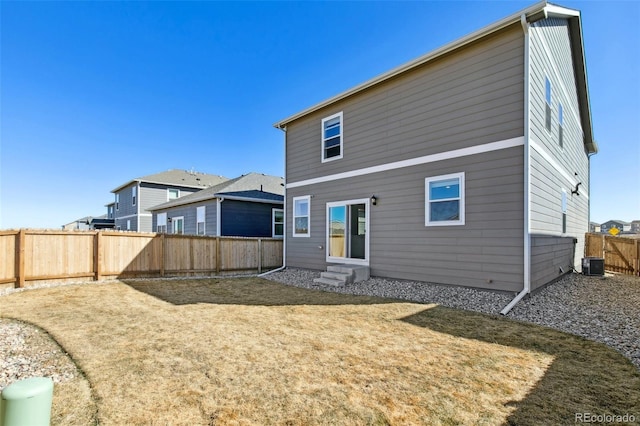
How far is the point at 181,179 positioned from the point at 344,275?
2142 cm

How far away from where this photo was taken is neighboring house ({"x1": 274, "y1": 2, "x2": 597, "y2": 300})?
254 inches

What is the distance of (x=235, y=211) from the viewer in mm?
15336

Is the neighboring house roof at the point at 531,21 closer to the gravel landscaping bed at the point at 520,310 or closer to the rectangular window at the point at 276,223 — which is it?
the rectangular window at the point at 276,223

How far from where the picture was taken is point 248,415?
96.2 inches

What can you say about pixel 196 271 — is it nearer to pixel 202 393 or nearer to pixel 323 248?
pixel 323 248

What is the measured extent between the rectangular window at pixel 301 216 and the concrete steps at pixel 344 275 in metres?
2.35

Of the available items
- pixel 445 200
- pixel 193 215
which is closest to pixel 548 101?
pixel 445 200

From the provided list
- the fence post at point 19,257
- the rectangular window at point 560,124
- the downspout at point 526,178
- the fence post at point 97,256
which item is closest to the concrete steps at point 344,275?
the downspout at point 526,178

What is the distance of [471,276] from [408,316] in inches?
93.8

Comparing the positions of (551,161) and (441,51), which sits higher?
(441,51)

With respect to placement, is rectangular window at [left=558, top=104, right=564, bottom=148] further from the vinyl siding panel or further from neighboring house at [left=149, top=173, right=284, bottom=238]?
neighboring house at [left=149, top=173, right=284, bottom=238]

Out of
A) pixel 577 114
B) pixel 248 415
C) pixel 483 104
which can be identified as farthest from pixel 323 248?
pixel 577 114

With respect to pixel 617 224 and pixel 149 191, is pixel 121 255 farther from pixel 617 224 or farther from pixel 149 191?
pixel 617 224

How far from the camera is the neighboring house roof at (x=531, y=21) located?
243 inches
